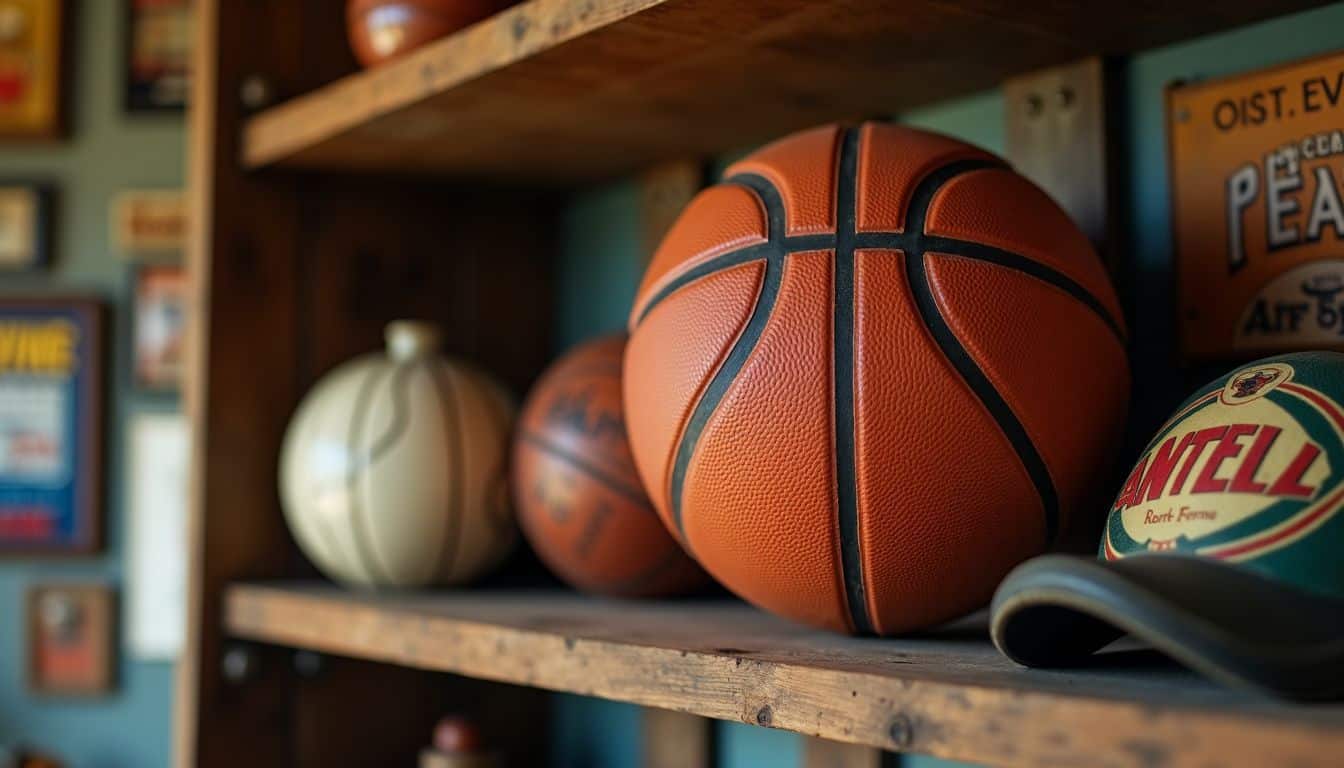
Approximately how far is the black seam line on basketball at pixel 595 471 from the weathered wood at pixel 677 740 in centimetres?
45

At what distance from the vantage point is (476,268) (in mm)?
→ 2242

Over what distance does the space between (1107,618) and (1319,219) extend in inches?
22.9

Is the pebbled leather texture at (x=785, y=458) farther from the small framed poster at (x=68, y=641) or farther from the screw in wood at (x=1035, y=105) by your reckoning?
the small framed poster at (x=68, y=641)

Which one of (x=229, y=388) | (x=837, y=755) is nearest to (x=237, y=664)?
(x=229, y=388)

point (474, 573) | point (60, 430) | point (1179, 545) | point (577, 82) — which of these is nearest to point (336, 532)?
point (474, 573)

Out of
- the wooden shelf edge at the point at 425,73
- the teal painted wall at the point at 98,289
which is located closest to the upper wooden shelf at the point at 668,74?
the wooden shelf edge at the point at 425,73

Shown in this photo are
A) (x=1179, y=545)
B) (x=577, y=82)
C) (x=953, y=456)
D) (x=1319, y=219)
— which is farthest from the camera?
(x=577, y=82)

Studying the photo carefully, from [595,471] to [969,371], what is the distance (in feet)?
1.92

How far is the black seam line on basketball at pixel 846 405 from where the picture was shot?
44.5 inches

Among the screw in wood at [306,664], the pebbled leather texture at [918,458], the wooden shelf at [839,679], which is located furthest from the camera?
the screw in wood at [306,664]

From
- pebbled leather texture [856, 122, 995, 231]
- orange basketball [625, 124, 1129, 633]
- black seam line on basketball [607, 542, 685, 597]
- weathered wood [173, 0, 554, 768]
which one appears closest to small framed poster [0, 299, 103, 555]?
weathered wood [173, 0, 554, 768]

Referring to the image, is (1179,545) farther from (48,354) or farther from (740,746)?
(48,354)

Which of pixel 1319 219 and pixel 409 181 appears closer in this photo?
pixel 1319 219

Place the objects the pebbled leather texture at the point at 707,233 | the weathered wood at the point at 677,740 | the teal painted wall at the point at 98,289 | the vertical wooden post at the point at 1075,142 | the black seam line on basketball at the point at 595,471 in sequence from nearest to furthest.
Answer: the pebbled leather texture at the point at 707,233 < the vertical wooden post at the point at 1075,142 < the black seam line on basketball at the point at 595,471 < the weathered wood at the point at 677,740 < the teal painted wall at the point at 98,289
